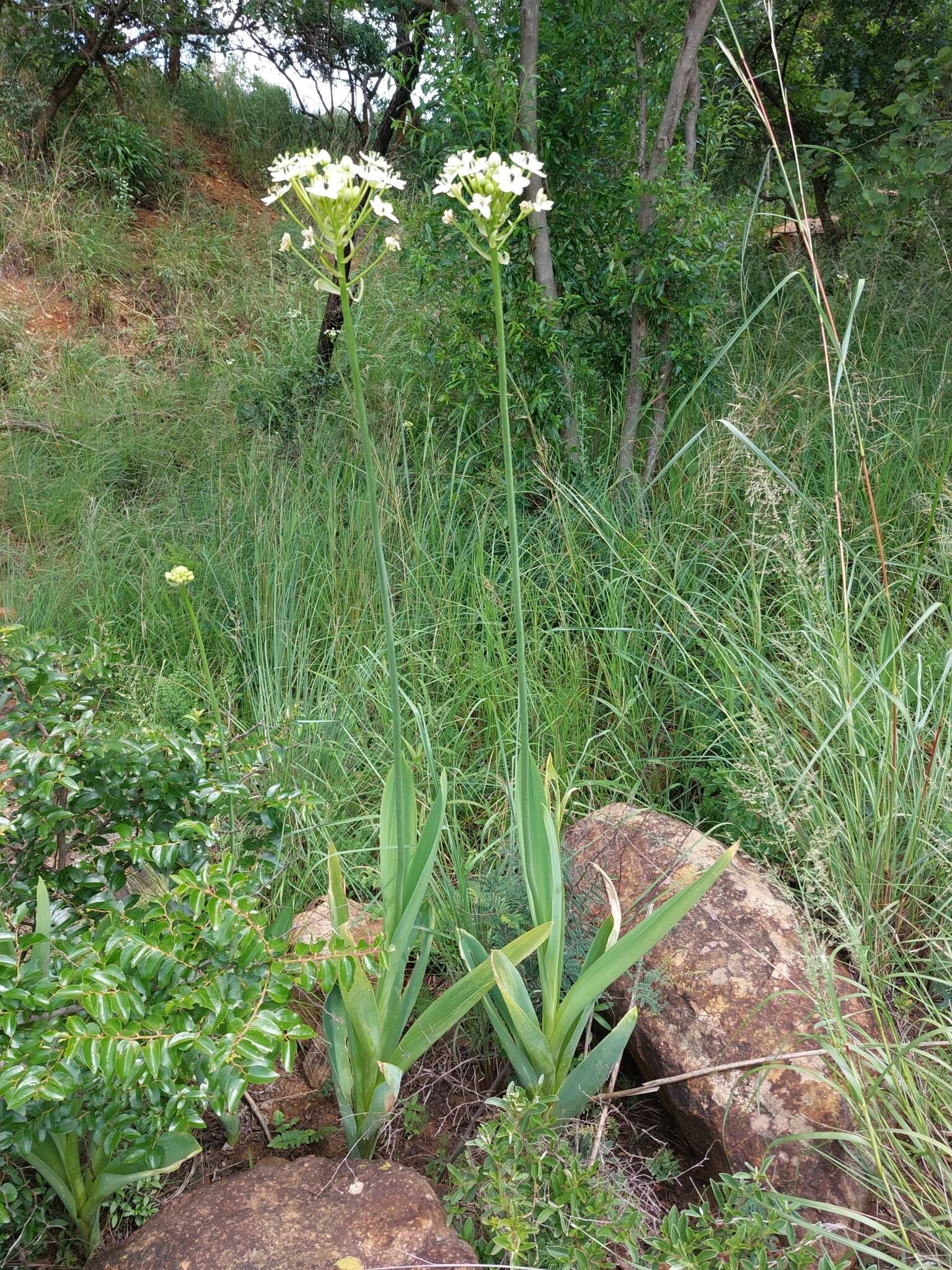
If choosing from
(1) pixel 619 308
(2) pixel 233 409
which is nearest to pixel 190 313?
(2) pixel 233 409

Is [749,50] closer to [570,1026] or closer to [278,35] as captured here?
[278,35]

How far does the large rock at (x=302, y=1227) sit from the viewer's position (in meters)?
1.17

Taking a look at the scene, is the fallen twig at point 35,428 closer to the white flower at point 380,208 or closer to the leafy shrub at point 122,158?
the leafy shrub at point 122,158

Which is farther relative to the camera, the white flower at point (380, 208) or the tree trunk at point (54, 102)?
the tree trunk at point (54, 102)

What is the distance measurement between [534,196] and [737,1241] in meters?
2.53

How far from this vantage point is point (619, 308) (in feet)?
10.0

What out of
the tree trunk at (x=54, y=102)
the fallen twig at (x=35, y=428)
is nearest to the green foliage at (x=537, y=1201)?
the fallen twig at (x=35, y=428)

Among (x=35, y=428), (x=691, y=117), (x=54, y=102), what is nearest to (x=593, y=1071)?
(x=691, y=117)

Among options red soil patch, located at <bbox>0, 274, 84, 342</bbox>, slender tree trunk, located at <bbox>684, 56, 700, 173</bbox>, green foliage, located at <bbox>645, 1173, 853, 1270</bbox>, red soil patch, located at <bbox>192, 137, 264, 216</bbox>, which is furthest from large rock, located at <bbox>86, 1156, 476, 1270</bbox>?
red soil patch, located at <bbox>192, 137, 264, 216</bbox>

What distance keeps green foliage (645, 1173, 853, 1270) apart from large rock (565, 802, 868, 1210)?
0.15 meters

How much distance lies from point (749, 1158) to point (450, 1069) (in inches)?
20.6

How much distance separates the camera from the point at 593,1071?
1.37 meters

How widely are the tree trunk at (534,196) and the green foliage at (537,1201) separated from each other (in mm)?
2172

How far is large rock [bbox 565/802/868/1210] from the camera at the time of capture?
137 cm
